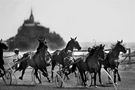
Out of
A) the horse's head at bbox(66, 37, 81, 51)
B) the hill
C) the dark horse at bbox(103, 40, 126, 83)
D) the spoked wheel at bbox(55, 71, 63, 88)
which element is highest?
the horse's head at bbox(66, 37, 81, 51)

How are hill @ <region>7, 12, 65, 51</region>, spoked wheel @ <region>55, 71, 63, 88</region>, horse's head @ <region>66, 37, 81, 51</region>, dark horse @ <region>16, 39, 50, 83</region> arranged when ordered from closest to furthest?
spoked wheel @ <region>55, 71, 63, 88</region> < dark horse @ <region>16, 39, 50, 83</region> < horse's head @ <region>66, 37, 81, 51</region> < hill @ <region>7, 12, 65, 51</region>

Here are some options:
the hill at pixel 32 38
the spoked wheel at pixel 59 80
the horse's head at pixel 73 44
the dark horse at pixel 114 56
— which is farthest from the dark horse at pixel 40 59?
Answer: the hill at pixel 32 38

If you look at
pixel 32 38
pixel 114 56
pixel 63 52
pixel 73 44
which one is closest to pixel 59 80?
pixel 73 44

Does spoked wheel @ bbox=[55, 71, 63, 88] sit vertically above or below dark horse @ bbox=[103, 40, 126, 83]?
below

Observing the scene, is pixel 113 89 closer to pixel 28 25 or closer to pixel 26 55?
pixel 26 55

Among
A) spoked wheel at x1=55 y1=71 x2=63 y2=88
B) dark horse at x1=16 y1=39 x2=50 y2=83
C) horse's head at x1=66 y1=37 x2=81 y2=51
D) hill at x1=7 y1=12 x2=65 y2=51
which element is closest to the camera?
spoked wheel at x1=55 y1=71 x2=63 y2=88

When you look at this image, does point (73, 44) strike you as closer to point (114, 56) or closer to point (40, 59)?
point (40, 59)

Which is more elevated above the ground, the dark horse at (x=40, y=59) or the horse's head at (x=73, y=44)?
the horse's head at (x=73, y=44)

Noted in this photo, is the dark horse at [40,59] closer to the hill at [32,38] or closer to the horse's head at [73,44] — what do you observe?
the horse's head at [73,44]

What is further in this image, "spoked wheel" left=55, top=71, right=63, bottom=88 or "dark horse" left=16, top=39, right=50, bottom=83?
"dark horse" left=16, top=39, right=50, bottom=83

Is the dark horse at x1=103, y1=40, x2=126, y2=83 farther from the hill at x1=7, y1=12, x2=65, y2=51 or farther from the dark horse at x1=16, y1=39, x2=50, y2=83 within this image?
the hill at x1=7, y1=12, x2=65, y2=51

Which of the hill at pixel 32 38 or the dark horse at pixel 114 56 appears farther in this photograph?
the hill at pixel 32 38

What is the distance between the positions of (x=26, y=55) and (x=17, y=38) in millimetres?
167238

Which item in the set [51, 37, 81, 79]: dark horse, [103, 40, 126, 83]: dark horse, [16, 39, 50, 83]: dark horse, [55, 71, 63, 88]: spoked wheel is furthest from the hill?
[55, 71, 63, 88]: spoked wheel
